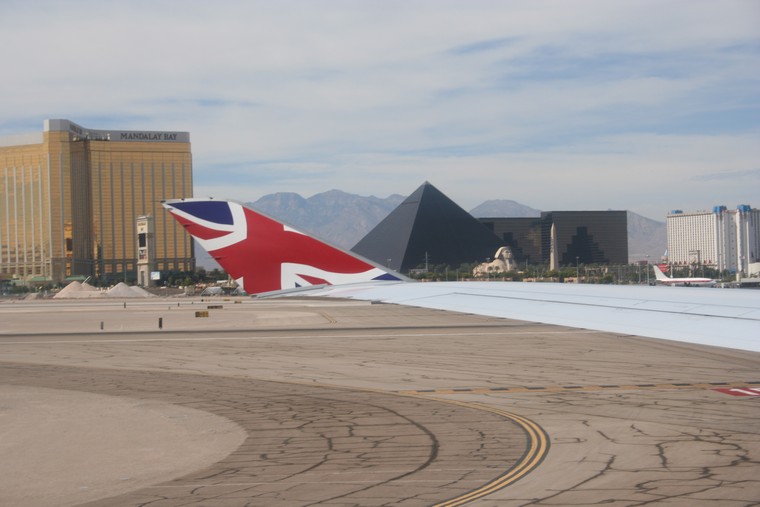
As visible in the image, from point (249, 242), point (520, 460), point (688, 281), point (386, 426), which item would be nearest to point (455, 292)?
point (249, 242)

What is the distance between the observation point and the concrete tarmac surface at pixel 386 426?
27.2 ft

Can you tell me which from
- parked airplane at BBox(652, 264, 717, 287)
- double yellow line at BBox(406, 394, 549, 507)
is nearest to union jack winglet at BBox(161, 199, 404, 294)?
double yellow line at BBox(406, 394, 549, 507)

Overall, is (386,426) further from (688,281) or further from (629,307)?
(688,281)

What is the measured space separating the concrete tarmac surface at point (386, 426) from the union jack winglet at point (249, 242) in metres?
3.16

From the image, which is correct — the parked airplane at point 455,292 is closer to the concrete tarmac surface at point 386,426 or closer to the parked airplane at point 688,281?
the concrete tarmac surface at point 386,426

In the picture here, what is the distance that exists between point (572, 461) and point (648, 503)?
5.96 feet

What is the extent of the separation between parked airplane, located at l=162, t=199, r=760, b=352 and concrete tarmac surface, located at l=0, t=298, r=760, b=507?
1.34 m

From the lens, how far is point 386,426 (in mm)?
11688

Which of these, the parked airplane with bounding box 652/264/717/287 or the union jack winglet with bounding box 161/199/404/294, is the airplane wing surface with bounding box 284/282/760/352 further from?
the parked airplane with bounding box 652/264/717/287

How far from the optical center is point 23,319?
1607 inches

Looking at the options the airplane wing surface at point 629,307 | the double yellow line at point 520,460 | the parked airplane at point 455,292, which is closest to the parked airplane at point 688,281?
the parked airplane at point 455,292

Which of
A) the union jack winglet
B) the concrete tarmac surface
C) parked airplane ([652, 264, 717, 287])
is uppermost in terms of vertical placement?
the union jack winglet

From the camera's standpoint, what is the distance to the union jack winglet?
81.8 ft

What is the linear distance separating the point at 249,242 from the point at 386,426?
14.2 metres
